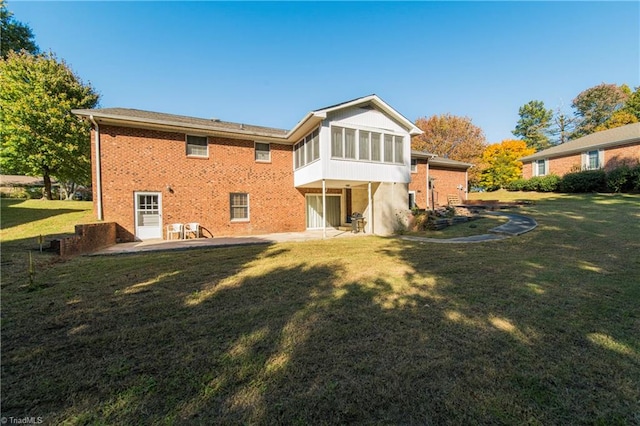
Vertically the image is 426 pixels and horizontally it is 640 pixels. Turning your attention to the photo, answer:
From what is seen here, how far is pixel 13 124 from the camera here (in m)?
17.7

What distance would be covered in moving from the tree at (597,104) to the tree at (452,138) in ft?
65.6

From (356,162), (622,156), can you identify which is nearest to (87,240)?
(356,162)

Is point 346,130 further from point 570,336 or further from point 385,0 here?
point 570,336

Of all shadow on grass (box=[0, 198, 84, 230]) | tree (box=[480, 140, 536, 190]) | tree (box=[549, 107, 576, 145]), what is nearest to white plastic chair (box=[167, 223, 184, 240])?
shadow on grass (box=[0, 198, 84, 230])

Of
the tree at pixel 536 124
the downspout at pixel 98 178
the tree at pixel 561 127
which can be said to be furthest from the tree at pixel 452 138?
the downspout at pixel 98 178

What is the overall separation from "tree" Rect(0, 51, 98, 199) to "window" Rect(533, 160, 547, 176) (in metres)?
41.0

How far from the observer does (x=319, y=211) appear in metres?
16.0

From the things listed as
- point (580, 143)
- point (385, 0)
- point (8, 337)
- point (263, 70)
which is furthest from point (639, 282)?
point (580, 143)

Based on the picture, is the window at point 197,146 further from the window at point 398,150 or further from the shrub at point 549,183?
the shrub at point 549,183

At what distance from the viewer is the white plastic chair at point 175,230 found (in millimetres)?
11617

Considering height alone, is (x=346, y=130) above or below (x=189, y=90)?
below

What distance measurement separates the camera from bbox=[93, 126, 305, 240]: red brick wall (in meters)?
10.9

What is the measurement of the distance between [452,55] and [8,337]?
21211 mm

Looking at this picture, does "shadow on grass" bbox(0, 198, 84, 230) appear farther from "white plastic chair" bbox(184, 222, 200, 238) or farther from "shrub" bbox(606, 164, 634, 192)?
"shrub" bbox(606, 164, 634, 192)
